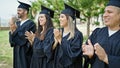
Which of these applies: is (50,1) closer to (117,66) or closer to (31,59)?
(31,59)

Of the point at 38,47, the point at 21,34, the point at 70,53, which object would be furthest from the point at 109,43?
the point at 21,34

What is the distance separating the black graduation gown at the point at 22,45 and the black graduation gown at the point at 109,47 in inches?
109

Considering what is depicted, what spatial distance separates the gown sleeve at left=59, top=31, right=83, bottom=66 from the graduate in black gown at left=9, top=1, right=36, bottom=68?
5.01 ft

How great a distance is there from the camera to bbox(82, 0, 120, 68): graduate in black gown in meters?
3.97

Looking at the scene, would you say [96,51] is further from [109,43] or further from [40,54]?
[40,54]

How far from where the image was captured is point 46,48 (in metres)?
5.92

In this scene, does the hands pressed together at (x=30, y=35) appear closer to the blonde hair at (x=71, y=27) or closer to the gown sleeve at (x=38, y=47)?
the gown sleeve at (x=38, y=47)

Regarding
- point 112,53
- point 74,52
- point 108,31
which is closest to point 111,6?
point 108,31

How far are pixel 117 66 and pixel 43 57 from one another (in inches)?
99.1

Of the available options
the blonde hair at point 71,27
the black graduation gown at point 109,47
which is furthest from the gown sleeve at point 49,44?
the black graduation gown at point 109,47

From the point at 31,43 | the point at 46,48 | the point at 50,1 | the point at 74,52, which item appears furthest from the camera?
the point at 50,1

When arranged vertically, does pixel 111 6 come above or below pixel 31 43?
above

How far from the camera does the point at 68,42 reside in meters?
5.47

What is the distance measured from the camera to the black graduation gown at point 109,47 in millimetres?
3975
